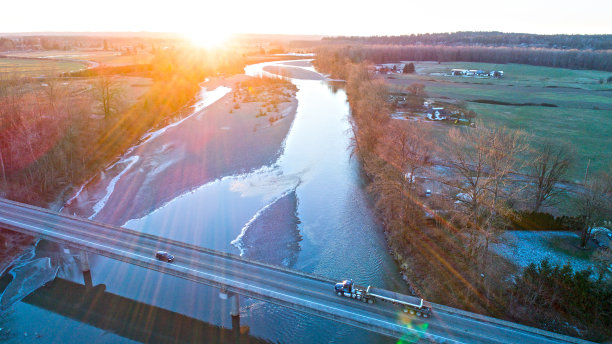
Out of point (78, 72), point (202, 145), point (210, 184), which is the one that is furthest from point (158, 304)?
point (78, 72)

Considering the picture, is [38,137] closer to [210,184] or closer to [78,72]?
[210,184]

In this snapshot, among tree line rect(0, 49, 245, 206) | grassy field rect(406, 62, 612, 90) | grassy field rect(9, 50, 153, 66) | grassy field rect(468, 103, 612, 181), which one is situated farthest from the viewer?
grassy field rect(9, 50, 153, 66)

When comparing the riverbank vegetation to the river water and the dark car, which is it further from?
the dark car

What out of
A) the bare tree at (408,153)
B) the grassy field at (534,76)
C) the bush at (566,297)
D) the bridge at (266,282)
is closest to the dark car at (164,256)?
the bridge at (266,282)

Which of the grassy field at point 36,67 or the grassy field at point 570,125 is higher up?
the grassy field at point 36,67

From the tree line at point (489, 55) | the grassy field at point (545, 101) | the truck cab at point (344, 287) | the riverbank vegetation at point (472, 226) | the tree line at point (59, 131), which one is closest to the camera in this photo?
the truck cab at point (344, 287)

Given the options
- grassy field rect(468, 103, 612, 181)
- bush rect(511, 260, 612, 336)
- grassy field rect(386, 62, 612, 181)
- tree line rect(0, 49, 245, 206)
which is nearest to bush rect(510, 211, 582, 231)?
bush rect(511, 260, 612, 336)

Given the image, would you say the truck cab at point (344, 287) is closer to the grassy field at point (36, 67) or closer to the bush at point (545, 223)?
the bush at point (545, 223)
